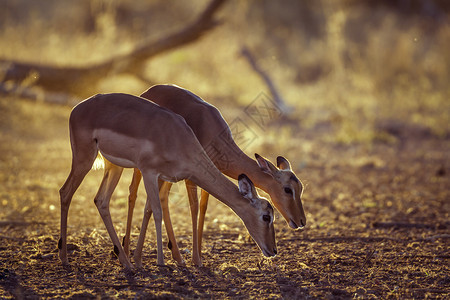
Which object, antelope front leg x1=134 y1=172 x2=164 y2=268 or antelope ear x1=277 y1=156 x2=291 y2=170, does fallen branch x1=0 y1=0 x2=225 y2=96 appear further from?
antelope front leg x1=134 y1=172 x2=164 y2=268

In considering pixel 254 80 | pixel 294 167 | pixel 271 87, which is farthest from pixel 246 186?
pixel 254 80

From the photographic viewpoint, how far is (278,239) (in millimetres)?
6512

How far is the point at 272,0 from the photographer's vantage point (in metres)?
29.4

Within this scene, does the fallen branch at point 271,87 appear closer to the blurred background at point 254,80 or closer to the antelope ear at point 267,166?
the blurred background at point 254,80

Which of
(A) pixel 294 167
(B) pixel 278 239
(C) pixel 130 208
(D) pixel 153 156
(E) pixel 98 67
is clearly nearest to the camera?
(D) pixel 153 156

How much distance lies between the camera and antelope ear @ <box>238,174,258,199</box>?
503 centimetres

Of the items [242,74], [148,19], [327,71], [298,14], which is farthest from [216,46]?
[298,14]

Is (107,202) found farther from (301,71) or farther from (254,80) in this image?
(301,71)

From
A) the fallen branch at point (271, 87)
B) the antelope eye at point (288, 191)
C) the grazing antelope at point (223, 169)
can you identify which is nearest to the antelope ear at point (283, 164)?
the grazing antelope at point (223, 169)

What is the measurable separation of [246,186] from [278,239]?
1663 mm

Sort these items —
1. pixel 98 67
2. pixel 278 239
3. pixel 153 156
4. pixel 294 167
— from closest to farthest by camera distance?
pixel 153 156 → pixel 278 239 → pixel 294 167 → pixel 98 67

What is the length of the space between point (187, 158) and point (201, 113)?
84 centimetres

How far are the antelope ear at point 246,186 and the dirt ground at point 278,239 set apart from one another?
28.7 inches

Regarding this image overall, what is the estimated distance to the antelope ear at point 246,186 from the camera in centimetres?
503
